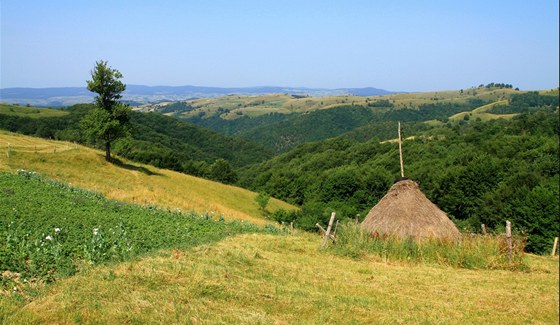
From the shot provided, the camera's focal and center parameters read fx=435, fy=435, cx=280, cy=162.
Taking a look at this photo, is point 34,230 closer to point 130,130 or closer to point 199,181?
point 130,130

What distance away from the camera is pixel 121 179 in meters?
45.5

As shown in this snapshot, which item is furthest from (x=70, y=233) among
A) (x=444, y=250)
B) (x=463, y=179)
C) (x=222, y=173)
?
(x=222, y=173)

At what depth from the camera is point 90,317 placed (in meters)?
8.34

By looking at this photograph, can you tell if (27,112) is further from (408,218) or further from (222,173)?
(408,218)

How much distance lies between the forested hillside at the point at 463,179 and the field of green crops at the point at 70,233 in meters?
32.8

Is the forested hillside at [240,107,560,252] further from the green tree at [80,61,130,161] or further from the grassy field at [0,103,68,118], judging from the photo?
the grassy field at [0,103,68,118]

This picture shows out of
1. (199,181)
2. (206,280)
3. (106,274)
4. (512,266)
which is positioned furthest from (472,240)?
(199,181)


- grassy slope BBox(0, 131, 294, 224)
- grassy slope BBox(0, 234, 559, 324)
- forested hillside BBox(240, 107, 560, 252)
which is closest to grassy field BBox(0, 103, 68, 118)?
forested hillside BBox(240, 107, 560, 252)

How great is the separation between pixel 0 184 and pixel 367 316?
21468mm

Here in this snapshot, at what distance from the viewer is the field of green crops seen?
36.5ft

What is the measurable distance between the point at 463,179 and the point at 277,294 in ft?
195

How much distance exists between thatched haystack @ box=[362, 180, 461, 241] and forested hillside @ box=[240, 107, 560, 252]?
913 inches

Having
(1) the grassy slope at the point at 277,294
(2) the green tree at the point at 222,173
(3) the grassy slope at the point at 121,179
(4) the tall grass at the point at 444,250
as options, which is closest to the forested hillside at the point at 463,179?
(2) the green tree at the point at 222,173

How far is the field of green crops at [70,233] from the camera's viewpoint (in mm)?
11117
